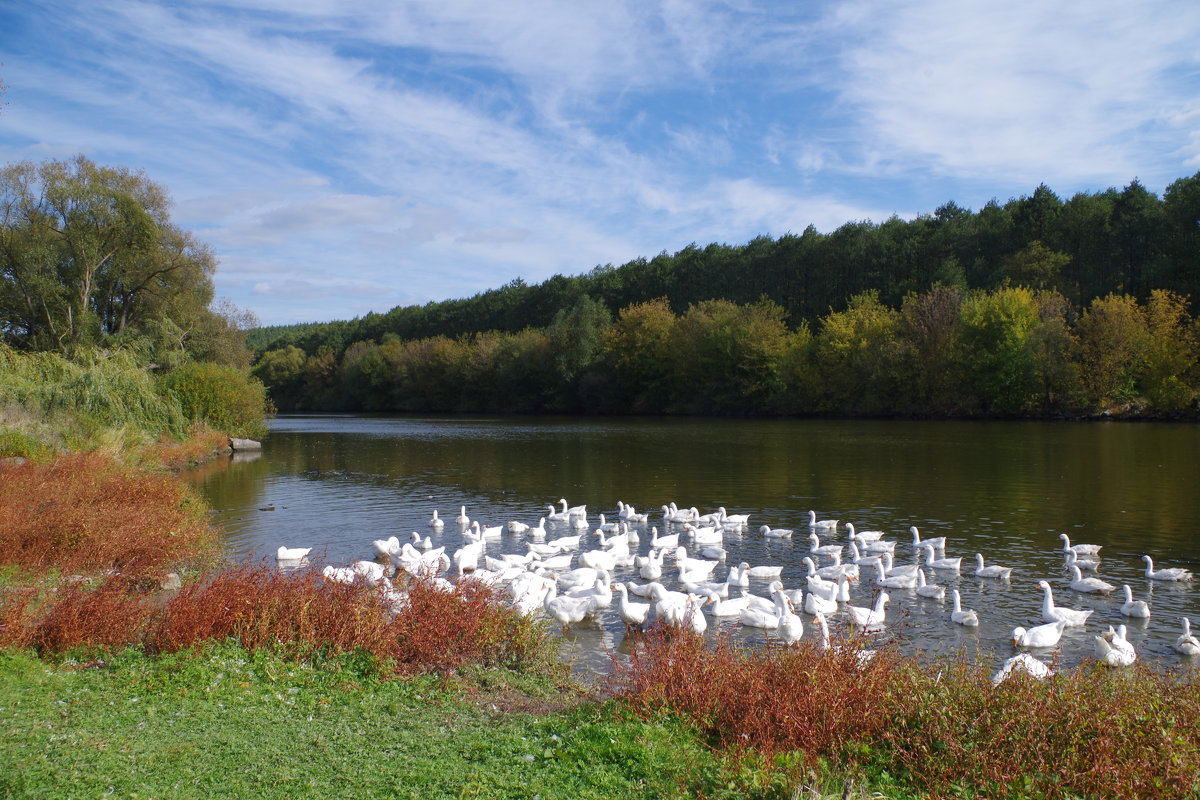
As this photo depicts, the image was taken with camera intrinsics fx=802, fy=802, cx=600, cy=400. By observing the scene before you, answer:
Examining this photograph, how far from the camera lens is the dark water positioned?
14.2 m

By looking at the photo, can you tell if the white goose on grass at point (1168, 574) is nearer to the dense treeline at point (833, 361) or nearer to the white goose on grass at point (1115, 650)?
the white goose on grass at point (1115, 650)

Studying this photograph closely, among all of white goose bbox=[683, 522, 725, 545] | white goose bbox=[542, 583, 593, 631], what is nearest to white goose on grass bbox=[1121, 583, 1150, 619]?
white goose bbox=[683, 522, 725, 545]

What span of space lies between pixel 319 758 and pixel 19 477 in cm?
1432

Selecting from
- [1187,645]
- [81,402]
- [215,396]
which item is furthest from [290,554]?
[215,396]

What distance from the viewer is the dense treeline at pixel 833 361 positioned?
6066 cm

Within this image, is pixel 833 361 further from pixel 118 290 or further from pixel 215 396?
pixel 118 290

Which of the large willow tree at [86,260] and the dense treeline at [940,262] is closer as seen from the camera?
the large willow tree at [86,260]

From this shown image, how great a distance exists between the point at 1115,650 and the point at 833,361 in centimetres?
6881

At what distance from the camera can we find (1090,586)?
14.8 metres

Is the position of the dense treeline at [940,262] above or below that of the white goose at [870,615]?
above

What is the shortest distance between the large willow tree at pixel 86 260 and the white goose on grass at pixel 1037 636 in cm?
4783

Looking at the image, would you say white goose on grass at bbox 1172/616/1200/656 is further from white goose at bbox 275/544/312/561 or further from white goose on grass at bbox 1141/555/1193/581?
white goose at bbox 275/544/312/561

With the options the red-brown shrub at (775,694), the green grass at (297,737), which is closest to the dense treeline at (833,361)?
the red-brown shrub at (775,694)

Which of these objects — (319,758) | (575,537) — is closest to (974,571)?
(575,537)
